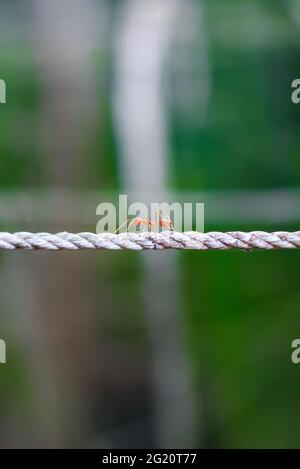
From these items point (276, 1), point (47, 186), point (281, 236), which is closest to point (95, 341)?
point (47, 186)

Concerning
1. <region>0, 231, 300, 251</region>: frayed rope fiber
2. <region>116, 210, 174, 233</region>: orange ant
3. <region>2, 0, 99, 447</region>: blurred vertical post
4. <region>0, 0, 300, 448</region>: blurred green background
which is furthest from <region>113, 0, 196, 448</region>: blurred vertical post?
<region>0, 231, 300, 251</region>: frayed rope fiber

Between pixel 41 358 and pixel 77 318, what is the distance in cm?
17

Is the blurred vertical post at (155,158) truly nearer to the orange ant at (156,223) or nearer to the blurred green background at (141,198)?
the blurred green background at (141,198)

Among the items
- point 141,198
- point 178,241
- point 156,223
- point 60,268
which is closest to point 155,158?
point 141,198

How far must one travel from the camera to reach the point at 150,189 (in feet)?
6.93

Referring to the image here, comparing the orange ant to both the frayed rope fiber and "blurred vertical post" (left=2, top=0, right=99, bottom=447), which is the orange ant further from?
"blurred vertical post" (left=2, top=0, right=99, bottom=447)

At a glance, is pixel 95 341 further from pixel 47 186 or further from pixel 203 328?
pixel 47 186

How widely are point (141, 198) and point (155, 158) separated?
0.21 metres

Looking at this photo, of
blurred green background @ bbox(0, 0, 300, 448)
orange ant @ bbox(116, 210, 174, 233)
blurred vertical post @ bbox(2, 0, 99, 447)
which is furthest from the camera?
blurred vertical post @ bbox(2, 0, 99, 447)

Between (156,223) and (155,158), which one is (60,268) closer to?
(155,158)

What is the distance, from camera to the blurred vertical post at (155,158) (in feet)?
7.16

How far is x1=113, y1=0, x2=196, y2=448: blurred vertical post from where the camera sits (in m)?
2.18

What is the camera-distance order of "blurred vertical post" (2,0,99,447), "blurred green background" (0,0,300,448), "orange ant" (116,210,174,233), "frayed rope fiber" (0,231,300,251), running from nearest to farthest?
"frayed rope fiber" (0,231,300,251), "orange ant" (116,210,174,233), "blurred green background" (0,0,300,448), "blurred vertical post" (2,0,99,447)

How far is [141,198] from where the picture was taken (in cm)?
202
